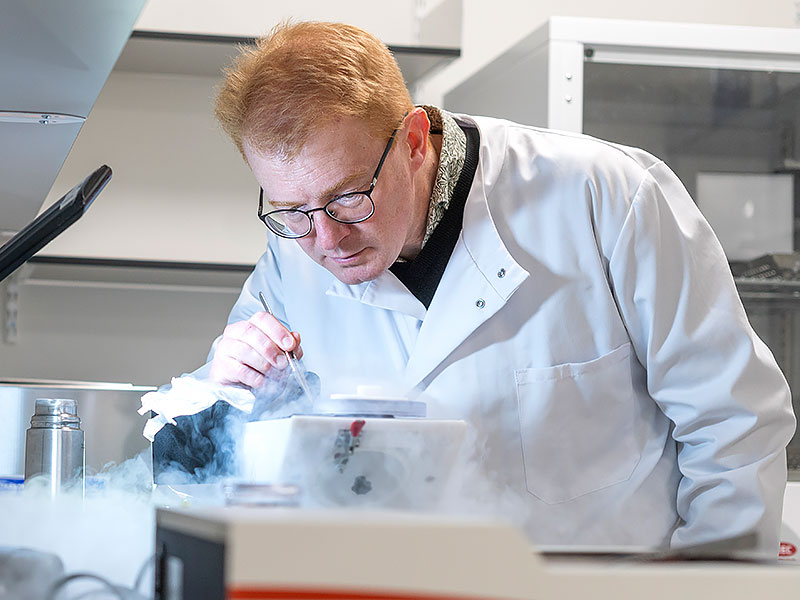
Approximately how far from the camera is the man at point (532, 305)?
1.17 meters

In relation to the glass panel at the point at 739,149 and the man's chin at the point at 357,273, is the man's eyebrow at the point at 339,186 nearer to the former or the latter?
the man's chin at the point at 357,273

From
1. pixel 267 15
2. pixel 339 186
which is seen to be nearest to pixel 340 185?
pixel 339 186

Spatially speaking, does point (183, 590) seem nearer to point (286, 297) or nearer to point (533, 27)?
point (286, 297)

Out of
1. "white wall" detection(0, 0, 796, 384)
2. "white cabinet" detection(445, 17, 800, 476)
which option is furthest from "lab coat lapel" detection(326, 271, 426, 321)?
"white wall" detection(0, 0, 796, 384)

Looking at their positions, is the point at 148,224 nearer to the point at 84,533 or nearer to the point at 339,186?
the point at 339,186

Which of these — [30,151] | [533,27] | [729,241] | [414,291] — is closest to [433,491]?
[414,291]

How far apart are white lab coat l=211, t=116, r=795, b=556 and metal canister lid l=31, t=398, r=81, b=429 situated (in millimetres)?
402

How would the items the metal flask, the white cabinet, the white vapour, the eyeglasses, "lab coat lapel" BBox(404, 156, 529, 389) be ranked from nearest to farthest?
the white vapour
the metal flask
the eyeglasses
"lab coat lapel" BBox(404, 156, 529, 389)
the white cabinet

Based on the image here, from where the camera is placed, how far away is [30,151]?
1.20 meters

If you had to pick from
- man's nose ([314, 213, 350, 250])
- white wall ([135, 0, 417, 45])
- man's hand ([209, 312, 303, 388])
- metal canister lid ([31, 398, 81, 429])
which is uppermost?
white wall ([135, 0, 417, 45])

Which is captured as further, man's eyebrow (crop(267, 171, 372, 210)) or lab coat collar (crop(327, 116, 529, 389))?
lab coat collar (crop(327, 116, 529, 389))

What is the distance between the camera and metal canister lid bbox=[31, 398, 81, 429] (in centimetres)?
106

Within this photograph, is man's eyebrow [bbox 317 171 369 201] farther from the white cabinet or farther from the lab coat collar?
the white cabinet

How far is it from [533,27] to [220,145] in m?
0.92
